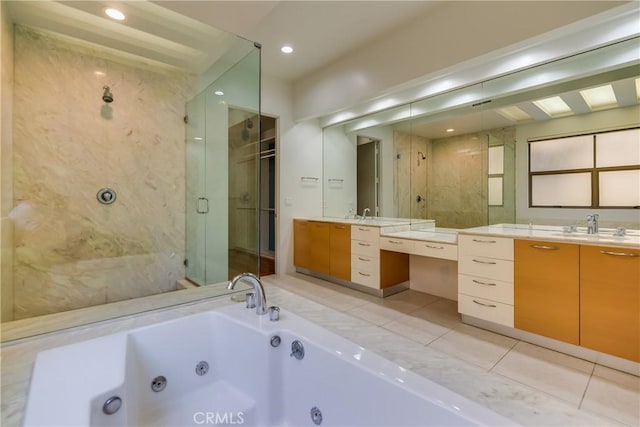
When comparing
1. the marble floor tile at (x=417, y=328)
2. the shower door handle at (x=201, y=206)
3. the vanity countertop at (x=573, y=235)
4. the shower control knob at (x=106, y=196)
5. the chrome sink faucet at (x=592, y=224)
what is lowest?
the marble floor tile at (x=417, y=328)

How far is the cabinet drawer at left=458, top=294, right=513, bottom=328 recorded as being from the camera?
2193 millimetres

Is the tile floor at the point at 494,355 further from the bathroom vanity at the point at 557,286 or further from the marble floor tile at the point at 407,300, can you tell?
the bathroom vanity at the point at 557,286

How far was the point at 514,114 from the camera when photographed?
2684mm

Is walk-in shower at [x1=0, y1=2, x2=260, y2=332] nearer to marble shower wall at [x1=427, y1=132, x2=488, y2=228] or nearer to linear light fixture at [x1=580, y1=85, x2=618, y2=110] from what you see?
marble shower wall at [x1=427, y1=132, x2=488, y2=228]

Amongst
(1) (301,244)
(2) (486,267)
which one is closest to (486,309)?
(2) (486,267)

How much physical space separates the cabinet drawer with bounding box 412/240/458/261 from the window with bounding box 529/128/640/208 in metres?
0.85

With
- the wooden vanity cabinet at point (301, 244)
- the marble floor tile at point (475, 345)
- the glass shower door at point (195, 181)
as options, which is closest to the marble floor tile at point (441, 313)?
the marble floor tile at point (475, 345)

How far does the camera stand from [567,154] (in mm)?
2406

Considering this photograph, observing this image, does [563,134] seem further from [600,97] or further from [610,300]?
[610,300]

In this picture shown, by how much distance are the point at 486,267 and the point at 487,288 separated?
17cm

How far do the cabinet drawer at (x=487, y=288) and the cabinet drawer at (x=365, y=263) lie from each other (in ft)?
3.01

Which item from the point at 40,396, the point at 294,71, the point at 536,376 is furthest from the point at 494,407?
the point at 294,71

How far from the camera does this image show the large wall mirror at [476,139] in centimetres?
220

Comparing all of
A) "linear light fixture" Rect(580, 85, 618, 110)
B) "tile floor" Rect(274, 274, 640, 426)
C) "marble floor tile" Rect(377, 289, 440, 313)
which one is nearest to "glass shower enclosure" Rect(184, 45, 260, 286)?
"tile floor" Rect(274, 274, 640, 426)
